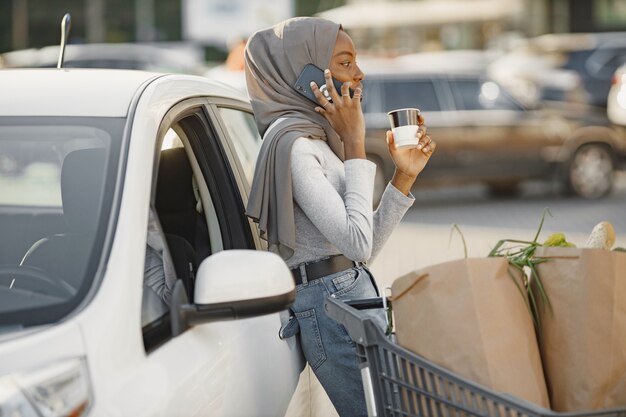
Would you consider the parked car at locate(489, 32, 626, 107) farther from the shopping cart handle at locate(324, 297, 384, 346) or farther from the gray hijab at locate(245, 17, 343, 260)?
the shopping cart handle at locate(324, 297, 384, 346)

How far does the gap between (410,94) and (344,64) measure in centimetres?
1020

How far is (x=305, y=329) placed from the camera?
9.69 ft

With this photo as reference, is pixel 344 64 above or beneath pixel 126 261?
above

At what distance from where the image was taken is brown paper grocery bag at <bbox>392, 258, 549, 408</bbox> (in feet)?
6.93

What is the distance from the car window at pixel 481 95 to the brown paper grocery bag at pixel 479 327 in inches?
449

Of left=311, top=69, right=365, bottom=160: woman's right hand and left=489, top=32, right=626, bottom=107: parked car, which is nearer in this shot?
left=311, top=69, right=365, bottom=160: woman's right hand

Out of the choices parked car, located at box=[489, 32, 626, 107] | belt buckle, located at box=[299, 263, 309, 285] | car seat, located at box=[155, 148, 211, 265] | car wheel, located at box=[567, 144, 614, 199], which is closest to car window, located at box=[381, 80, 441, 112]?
car wheel, located at box=[567, 144, 614, 199]

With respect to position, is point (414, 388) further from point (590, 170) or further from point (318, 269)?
point (590, 170)

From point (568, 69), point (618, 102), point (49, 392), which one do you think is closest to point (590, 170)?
point (618, 102)

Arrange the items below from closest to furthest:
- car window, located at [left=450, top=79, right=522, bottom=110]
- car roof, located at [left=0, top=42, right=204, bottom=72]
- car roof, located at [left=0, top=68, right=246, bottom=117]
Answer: car roof, located at [left=0, top=68, right=246, bottom=117], car window, located at [left=450, top=79, right=522, bottom=110], car roof, located at [left=0, top=42, right=204, bottom=72]

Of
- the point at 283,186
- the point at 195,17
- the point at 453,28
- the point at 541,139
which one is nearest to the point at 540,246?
the point at 283,186

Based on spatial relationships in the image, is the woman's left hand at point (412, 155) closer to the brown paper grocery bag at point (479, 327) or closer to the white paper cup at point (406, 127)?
the white paper cup at point (406, 127)

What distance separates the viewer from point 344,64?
10.2 ft

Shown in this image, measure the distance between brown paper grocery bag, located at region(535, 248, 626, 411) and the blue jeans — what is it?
78cm
